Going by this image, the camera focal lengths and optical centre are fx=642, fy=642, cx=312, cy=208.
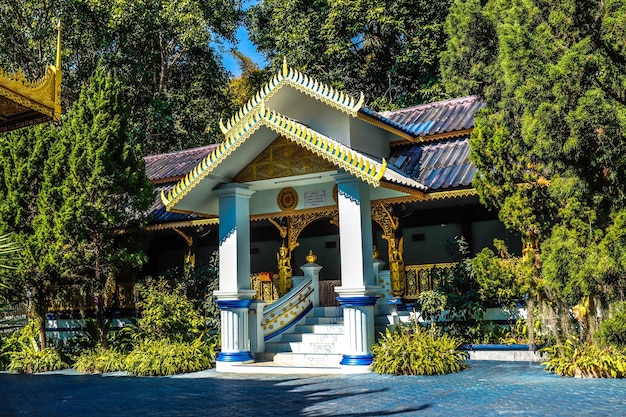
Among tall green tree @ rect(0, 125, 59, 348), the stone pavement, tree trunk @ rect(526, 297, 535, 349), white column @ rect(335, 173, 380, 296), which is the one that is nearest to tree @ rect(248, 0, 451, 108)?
tall green tree @ rect(0, 125, 59, 348)

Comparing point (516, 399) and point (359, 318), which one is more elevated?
point (359, 318)

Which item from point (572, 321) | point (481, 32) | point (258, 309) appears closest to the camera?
point (572, 321)

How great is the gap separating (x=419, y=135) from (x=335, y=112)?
9.05ft

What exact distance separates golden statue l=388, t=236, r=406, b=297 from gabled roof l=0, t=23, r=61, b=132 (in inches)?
319

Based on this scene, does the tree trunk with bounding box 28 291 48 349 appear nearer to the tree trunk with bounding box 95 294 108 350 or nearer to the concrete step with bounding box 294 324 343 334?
the tree trunk with bounding box 95 294 108 350

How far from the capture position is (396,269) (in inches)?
576

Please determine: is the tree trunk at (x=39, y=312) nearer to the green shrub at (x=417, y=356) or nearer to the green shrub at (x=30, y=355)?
the green shrub at (x=30, y=355)

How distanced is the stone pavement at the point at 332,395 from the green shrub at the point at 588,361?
0.96 feet

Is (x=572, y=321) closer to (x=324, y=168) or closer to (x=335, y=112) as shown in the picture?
(x=324, y=168)

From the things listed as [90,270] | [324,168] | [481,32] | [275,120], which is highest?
[481,32]

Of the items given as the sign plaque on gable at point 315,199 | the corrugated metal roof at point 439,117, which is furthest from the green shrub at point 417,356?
the corrugated metal roof at point 439,117

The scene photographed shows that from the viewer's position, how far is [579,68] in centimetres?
890

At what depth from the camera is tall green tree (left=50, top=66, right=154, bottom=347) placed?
46.3ft

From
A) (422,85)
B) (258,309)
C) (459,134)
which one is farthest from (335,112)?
(422,85)
